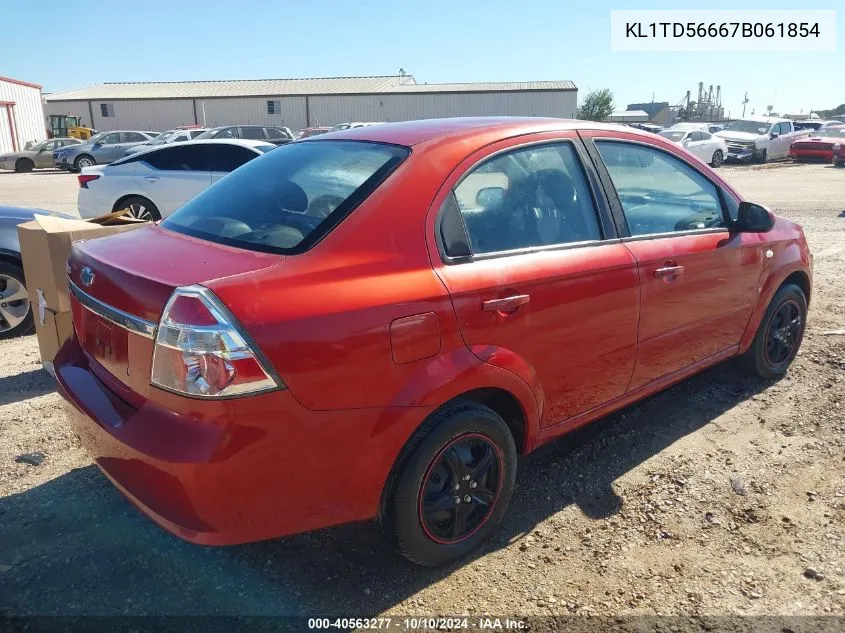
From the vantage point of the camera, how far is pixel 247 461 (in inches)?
80.7

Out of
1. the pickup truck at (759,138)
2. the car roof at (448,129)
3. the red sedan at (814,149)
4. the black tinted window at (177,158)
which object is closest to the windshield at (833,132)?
the pickup truck at (759,138)

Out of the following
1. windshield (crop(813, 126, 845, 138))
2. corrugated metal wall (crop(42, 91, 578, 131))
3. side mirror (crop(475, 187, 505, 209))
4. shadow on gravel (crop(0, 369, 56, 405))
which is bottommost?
shadow on gravel (crop(0, 369, 56, 405))

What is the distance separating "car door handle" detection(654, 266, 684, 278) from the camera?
3.25 m

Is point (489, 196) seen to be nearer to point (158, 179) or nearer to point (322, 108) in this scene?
point (158, 179)

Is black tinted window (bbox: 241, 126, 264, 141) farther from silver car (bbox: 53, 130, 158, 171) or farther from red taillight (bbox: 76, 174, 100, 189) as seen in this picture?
red taillight (bbox: 76, 174, 100, 189)

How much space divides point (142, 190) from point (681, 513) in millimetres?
8278

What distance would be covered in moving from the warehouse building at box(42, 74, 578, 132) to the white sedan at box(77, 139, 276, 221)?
39769mm

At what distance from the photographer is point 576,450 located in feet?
11.9

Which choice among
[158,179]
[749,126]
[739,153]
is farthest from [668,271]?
[749,126]

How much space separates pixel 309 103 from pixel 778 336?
49.9 meters

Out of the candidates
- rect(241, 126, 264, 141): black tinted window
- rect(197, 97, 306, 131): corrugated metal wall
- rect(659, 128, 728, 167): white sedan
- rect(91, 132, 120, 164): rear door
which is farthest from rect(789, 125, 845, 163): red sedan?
rect(197, 97, 306, 131): corrugated metal wall

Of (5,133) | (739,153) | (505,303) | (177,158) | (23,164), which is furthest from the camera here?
(5,133)

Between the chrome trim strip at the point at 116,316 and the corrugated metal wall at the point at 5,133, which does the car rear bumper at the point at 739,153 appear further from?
the corrugated metal wall at the point at 5,133

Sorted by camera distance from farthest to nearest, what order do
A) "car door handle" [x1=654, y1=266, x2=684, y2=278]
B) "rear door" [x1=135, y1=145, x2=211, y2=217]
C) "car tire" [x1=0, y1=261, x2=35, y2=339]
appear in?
"rear door" [x1=135, y1=145, x2=211, y2=217]
"car tire" [x1=0, y1=261, x2=35, y2=339]
"car door handle" [x1=654, y1=266, x2=684, y2=278]
